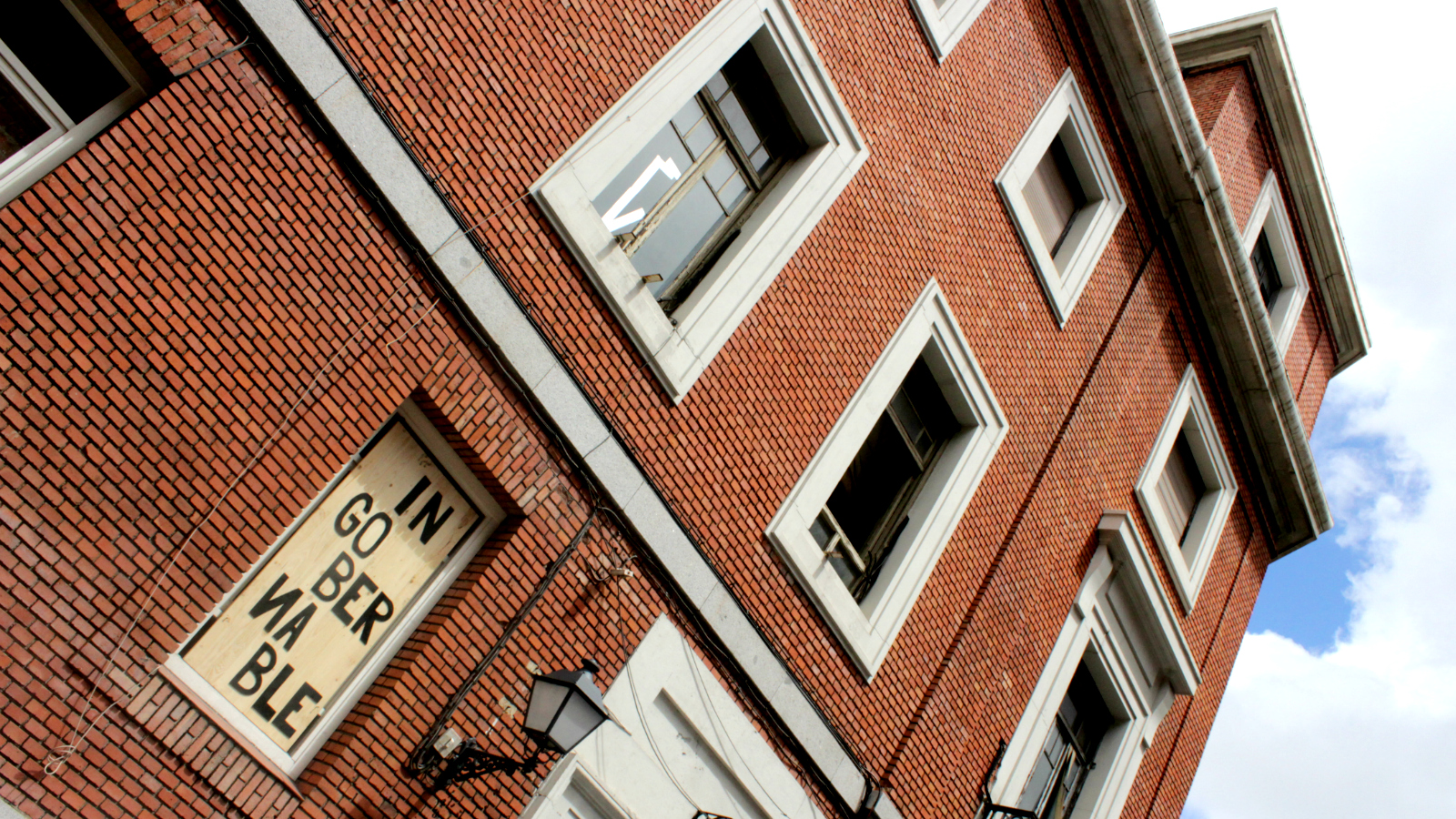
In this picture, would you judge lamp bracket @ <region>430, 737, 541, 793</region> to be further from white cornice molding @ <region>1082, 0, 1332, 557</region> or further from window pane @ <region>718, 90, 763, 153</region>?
white cornice molding @ <region>1082, 0, 1332, 557</region>

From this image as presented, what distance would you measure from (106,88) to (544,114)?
2.59m

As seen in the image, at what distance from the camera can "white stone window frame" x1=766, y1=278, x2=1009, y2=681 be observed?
817 cm

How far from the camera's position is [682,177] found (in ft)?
26.3

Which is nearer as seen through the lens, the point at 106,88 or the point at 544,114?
the point at 106,88

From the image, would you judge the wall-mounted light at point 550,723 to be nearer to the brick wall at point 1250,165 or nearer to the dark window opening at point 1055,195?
the dark window opening at point 1055,195

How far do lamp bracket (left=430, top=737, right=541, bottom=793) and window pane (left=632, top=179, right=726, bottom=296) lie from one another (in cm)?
363

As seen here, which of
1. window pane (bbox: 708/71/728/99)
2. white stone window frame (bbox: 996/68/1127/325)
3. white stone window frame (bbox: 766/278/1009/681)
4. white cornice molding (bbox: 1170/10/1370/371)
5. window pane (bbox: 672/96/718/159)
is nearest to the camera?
window pane (bbox: 672/96/718/159)

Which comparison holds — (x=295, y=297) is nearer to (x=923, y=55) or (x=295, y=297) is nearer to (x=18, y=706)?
(x=18, y=706)

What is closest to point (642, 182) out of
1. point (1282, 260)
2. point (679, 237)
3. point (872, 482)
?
point (679, 237)

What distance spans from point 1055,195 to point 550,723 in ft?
28.7

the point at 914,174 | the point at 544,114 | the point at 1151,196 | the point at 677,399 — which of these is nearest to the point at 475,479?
the point at 677,399

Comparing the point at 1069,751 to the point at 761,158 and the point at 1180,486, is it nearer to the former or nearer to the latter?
the point at 1180,486

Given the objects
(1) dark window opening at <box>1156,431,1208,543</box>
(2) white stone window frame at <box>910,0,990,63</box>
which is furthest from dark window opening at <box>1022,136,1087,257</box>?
(1) dark window opening at <box>1156,431,1208,543</box>

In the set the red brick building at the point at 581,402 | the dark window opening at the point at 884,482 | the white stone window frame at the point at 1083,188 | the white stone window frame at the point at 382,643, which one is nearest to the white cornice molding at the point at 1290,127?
the red brick building at the point at 581,402
